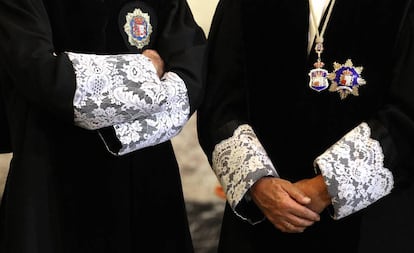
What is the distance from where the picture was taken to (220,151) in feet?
4.83

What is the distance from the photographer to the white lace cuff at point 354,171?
1291 millimetres

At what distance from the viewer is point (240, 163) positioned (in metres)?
1.41

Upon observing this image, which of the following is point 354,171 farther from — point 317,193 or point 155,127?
point 155,127

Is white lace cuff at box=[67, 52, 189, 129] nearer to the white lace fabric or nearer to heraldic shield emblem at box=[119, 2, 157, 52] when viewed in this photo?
the white lace fabric

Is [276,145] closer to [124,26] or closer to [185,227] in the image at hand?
[185,227]

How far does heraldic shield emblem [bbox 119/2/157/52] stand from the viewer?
1.49 m

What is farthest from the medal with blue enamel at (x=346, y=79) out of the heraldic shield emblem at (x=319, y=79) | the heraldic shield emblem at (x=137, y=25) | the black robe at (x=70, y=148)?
the heraldic shield emblem at (x=137, y=25)

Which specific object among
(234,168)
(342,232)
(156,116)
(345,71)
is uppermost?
(345,71)

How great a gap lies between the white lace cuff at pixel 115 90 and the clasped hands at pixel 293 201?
12.3 inches

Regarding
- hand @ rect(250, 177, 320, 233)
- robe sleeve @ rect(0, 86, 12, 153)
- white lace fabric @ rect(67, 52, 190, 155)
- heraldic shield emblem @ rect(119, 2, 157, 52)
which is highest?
heraldic shield emblem @ rect(119, 2, 157, 52)

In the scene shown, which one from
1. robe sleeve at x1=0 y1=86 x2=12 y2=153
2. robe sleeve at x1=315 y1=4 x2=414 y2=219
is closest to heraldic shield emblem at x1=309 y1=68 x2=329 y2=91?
robe sleeve at x1=315 y1=4 x2=414 y2=219

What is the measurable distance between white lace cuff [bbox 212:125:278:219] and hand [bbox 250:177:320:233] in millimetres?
27

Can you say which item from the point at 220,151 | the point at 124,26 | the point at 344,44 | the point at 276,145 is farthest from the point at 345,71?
the point at 124,26

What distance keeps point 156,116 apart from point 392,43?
1.85 feet
